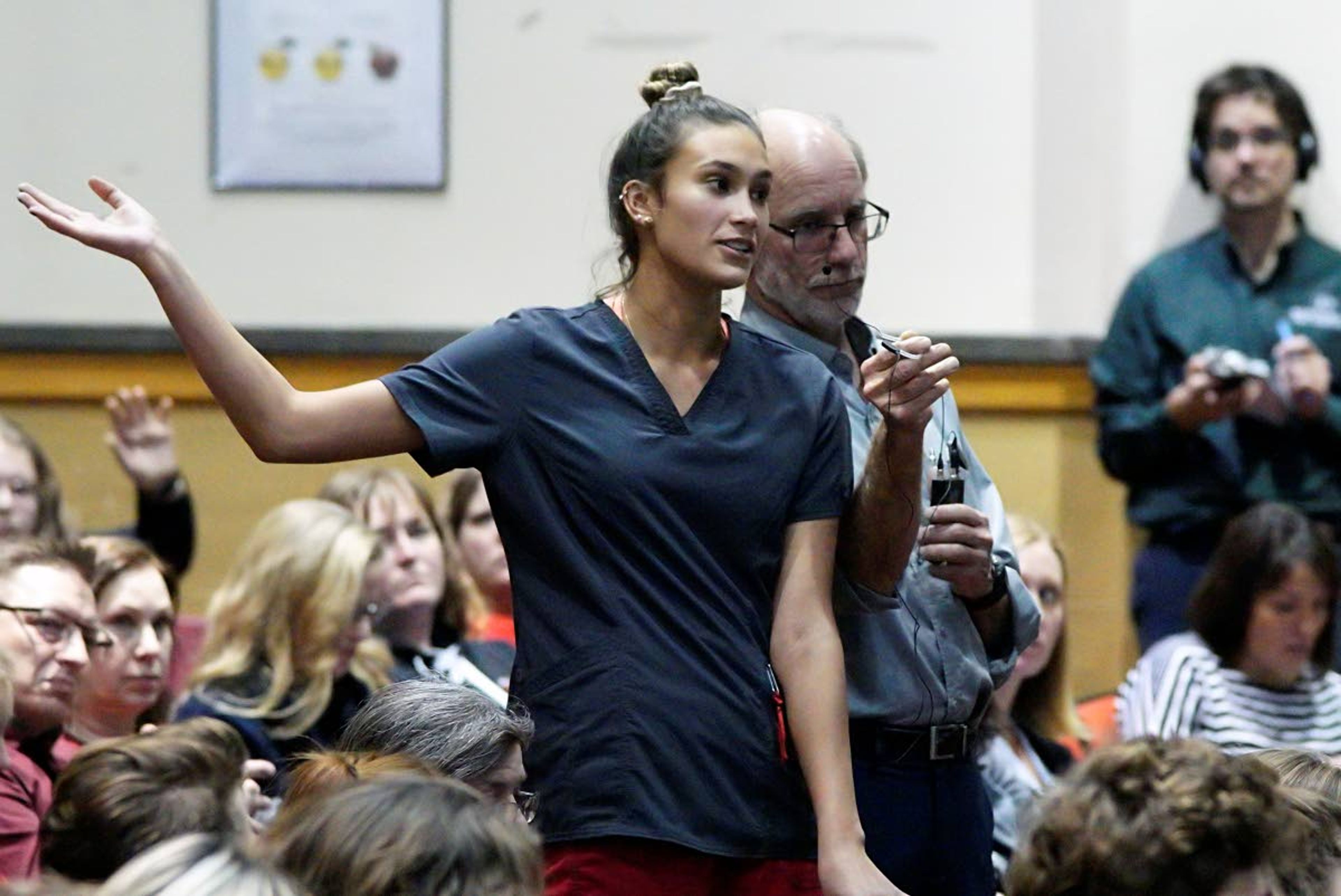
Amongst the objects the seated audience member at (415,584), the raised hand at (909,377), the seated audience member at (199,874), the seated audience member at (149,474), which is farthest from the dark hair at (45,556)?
the seated audience member at (199,874)

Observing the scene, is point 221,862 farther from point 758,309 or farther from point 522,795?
point 758,309

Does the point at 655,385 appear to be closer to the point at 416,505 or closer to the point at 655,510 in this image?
the point at 655,510

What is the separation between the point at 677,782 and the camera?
87.7 inches

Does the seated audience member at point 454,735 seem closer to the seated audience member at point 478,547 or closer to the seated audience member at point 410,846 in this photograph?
the seated audience member at point 410,846

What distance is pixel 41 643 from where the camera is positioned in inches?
122

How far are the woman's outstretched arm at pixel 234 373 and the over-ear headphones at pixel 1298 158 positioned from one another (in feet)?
11.1

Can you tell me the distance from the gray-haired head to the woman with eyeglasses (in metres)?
0.08

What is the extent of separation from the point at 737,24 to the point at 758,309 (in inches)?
110

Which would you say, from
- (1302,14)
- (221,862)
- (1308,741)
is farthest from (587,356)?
(1302,14)

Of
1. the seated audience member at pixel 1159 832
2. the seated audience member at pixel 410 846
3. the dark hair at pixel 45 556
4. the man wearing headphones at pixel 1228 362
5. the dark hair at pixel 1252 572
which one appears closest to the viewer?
the seated audience member at pixel 410 846

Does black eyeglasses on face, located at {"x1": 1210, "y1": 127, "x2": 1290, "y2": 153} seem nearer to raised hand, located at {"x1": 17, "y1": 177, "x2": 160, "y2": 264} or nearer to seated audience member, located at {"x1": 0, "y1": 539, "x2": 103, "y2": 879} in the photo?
seated audience member, located at {"x1": 0, "y1": 539, "x2": 103, "y2": 879}

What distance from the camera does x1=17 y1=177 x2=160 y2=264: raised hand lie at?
213cm

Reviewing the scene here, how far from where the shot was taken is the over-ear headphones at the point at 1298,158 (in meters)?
5.05

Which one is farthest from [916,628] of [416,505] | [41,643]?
[416,505]
